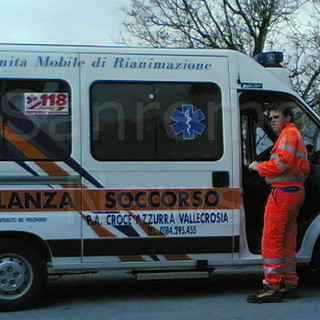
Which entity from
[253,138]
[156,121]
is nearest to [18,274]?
[156,121]

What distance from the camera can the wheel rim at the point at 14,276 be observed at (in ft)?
18.3

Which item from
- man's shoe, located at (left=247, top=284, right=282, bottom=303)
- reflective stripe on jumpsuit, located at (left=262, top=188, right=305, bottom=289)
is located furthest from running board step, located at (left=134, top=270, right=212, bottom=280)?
reflective stripe on jumpsuit, located at (left=262, top=188, right=305, bottom=289)

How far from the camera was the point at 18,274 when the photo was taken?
5.60m

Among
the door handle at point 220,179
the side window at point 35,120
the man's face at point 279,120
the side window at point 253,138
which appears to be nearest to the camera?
the side window at point 35,120

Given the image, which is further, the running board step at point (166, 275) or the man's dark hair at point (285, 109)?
the man's dark hair at point (285, 109)

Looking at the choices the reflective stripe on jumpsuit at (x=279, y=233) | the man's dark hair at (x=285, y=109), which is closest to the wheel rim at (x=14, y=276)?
the reflective stripe on jumpsuit at (x=279, y=233)

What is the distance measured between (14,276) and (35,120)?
1472 millimetres

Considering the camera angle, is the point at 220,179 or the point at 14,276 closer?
the point at 14,276

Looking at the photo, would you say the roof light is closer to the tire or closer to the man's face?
the man's face

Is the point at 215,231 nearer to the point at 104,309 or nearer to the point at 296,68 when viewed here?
the point at 104,309

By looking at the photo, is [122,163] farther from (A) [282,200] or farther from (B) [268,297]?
(B) [268,297]

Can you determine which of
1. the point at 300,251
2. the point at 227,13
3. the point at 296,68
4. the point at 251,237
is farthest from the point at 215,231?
the point at 227,13

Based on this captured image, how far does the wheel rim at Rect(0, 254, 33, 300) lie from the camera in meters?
5.57

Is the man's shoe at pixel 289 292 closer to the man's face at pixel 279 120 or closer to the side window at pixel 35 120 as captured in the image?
the man's face at pixel 279 120
